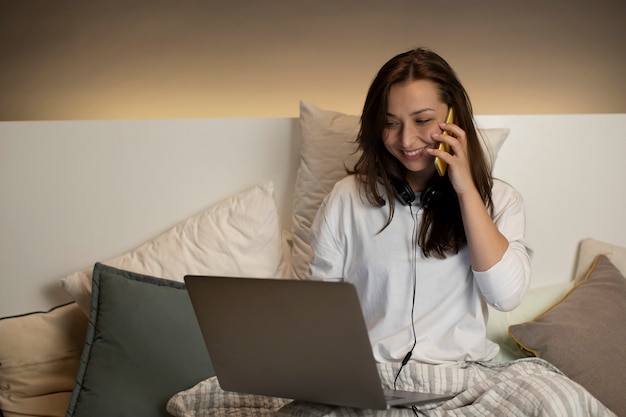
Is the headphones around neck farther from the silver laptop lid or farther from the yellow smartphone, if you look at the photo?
the silver laptop lid

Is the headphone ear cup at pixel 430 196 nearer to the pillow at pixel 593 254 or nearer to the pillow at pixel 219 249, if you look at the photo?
the pillow at pixel 219 249

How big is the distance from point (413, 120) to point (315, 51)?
1085mm

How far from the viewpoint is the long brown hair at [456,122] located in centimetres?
159

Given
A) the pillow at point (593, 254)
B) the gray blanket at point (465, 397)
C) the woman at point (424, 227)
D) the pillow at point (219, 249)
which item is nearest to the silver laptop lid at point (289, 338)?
the gray blanket at point (465, 397)

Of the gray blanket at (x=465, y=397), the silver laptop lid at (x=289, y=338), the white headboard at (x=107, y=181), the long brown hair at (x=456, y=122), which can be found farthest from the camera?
the white headboard at (x=107, y=181)

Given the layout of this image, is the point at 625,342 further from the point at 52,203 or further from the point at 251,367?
the point at 52,203

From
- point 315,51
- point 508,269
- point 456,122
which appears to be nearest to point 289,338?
point 508,269

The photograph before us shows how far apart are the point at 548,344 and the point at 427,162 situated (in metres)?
0.55

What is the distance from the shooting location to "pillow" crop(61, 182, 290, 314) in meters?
1.99

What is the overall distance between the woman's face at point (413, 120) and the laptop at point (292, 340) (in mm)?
510

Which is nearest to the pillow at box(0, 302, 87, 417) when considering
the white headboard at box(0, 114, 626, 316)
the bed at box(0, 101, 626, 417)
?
the bed at box(0, 101, 626, 417)

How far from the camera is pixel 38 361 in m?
1.96

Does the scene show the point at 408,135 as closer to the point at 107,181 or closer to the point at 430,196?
the point at 430,196

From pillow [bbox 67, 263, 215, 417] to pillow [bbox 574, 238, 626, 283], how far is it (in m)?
1.05
